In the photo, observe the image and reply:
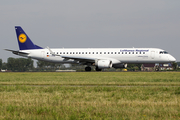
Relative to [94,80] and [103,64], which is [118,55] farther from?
[94,80]

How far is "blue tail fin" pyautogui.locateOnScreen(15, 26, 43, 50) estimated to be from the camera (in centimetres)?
4822

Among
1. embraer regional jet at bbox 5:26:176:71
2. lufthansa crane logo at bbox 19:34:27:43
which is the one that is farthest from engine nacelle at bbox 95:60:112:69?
lufthansa crane logo at bbox 19:34:27:43

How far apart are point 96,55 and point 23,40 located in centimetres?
1413

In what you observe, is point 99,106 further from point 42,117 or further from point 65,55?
point 65,55

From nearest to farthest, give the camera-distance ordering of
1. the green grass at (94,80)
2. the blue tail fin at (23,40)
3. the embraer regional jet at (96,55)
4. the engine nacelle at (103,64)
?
the green grass at (94,80), the engine nacelle at (103,64), the embraer regional jet at (96,55), the blue tail fin at (23,40)

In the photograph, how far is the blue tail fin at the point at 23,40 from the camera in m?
48.2

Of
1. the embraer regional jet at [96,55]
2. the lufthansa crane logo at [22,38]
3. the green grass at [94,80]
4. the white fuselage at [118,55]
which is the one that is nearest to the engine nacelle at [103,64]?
the embraer regional jet at [96,55]

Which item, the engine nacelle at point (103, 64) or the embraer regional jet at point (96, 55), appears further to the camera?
the embraer regional jet at point (96, 55)

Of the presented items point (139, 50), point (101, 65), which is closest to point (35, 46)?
point (101, 65)

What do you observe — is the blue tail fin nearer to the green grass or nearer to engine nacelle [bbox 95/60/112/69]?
engine nacelle [bbox 95/60/112/69]

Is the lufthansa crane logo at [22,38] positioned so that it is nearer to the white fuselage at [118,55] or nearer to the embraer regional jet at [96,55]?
the embraer regional jet at [96,55]

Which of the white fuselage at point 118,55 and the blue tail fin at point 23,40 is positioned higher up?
the blue tail fin at point 23,40

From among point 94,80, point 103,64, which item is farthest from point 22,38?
point 94,80

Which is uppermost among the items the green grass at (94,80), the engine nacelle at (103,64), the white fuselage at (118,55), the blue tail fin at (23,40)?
the blue tail fin at (23,40)
